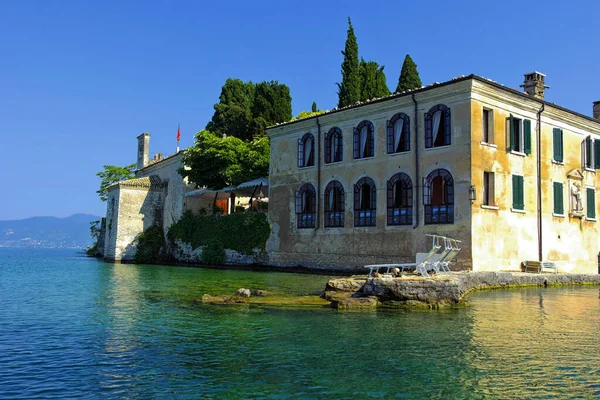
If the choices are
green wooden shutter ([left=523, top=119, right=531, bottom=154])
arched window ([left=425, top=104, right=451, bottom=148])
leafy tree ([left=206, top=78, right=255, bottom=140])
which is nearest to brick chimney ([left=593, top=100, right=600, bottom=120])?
green wooden shutter ([left=523, top=119, right=531, bottom=154])

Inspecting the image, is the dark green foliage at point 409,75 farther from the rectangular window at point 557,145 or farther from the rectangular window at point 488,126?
the rectangular window at point 488,126

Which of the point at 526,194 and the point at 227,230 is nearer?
the point at 526,194

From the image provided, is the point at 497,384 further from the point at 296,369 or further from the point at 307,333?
the point at 307,333

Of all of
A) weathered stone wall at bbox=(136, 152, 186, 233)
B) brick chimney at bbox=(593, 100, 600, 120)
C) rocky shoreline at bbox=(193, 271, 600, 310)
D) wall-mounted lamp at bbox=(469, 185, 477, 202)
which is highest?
brick chimney at bbox=(593, 100, 600, 120)

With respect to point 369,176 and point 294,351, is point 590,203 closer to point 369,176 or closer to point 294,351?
point 369,176

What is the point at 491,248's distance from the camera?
21.7 metres

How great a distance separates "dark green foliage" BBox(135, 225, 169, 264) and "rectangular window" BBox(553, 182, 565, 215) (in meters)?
27.4

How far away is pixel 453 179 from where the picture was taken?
22047 mm

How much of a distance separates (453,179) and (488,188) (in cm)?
158

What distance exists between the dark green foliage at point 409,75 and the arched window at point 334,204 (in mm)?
18579

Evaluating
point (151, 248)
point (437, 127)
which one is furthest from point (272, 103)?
point (437, 127)

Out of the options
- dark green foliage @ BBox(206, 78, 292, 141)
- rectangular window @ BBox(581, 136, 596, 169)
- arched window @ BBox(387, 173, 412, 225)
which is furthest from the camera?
dark green foliage @ BBox(206, 78, 292, 141)

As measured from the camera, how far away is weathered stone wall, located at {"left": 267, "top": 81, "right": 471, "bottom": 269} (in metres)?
21.9

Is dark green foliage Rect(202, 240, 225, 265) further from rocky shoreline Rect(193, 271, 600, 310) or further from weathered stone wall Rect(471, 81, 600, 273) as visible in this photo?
rocky shoreline Rect(193, 271, 600, 310)
